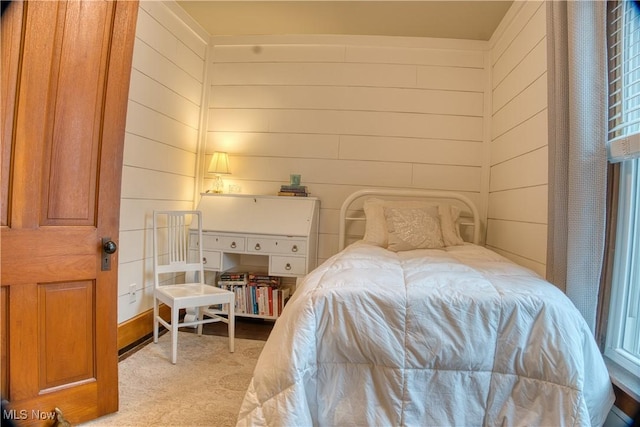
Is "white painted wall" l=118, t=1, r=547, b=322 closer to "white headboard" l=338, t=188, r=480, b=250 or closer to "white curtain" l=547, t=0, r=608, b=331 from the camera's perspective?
"white headboard" l=338, t=188, r=480, b=250

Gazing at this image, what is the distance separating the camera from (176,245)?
2561 mm

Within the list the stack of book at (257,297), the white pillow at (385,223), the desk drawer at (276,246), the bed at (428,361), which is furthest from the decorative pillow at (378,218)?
the bed at (428,361)

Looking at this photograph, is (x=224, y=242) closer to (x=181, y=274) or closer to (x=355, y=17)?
(x=181, y=274)

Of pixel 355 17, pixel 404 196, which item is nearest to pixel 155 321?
pixel 404 196

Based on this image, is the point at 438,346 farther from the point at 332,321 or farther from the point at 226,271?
the point at 226,271

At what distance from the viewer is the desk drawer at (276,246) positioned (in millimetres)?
2617

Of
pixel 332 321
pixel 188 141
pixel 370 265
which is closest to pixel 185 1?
pixel 188 141

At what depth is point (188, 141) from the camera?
117 inches

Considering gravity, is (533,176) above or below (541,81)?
below

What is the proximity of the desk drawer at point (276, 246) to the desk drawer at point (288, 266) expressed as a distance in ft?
0.16

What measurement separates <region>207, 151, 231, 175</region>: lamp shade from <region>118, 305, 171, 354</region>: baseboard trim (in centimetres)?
122

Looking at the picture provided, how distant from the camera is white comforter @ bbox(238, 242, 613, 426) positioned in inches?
44.4

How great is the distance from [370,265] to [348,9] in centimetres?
208

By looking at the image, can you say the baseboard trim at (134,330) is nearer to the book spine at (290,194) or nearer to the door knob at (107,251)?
the door knob at (107,251)
